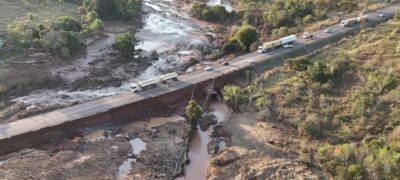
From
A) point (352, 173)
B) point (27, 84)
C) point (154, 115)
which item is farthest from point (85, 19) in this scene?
point (352, 173)

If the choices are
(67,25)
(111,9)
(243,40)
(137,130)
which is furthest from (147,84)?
(111,9)

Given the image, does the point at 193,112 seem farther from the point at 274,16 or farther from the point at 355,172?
the point at 274,16

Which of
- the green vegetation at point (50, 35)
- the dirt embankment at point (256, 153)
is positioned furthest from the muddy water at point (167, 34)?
the dirt embankment at point (256, 153)

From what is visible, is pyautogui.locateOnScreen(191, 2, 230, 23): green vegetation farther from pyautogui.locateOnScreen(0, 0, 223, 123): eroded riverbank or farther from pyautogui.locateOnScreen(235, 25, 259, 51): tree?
pyautogui.locateOnScreen(235, 25, 259, 51): tree

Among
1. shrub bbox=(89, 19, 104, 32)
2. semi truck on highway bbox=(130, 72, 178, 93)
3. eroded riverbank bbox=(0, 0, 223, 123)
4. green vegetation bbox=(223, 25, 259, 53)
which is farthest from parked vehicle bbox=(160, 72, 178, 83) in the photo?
shrub bbox=(89, 19, 104, 32)

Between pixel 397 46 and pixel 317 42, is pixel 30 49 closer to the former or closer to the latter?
pixel 317 42

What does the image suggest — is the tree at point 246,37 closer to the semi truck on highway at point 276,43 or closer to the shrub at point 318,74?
the semi truck on highway at point 276,43
